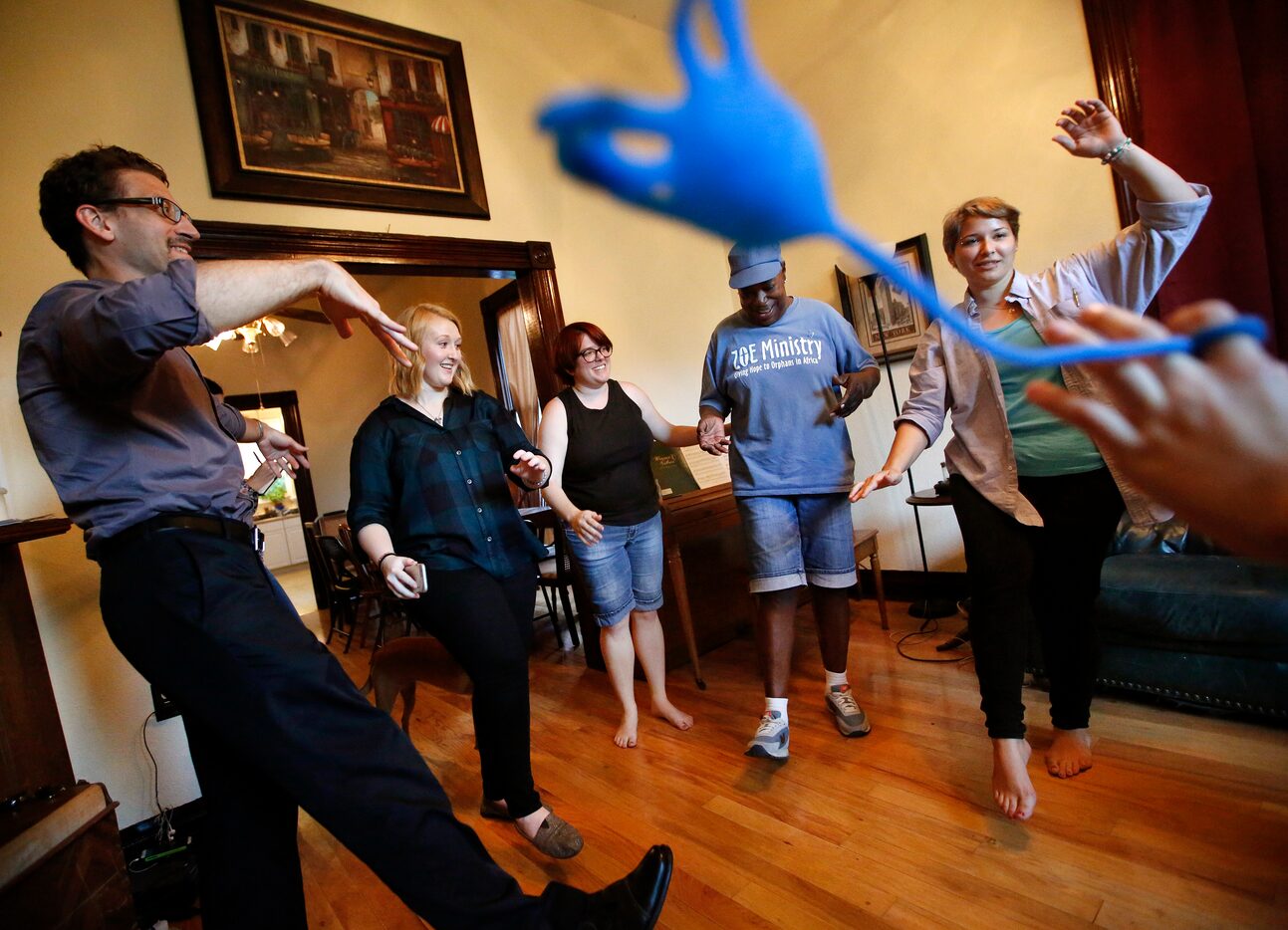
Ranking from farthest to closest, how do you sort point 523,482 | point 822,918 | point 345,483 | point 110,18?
point 345,483 < point 110,18 < point 523,482 < point 822,918

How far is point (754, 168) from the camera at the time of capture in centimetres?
31

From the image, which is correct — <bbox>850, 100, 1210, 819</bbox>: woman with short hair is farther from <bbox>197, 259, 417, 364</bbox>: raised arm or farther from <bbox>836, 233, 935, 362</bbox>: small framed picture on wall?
<bbox>836, 233, 935, 362</bbox>: small framed picture on wall

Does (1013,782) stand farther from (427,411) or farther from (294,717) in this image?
(427,411)

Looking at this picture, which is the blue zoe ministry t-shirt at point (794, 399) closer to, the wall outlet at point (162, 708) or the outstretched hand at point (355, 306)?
the outstretched hand at point (355, 306)

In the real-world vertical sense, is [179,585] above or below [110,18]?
below

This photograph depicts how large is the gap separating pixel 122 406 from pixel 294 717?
22.5 inches

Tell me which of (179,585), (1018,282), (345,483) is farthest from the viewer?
(345,483)

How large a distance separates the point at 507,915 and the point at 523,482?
3.19 feet

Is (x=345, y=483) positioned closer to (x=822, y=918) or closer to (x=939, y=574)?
(x=939, y=574)

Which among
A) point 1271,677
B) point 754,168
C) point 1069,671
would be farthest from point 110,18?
point 1271,677

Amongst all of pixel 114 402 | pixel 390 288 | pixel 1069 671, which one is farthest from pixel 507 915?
pixel 390 288

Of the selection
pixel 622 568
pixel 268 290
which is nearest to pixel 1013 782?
pixel 622 568

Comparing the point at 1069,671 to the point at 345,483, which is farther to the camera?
the point at 345,483

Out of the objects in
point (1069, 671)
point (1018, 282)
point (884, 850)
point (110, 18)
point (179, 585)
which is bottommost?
point (884, 850)
